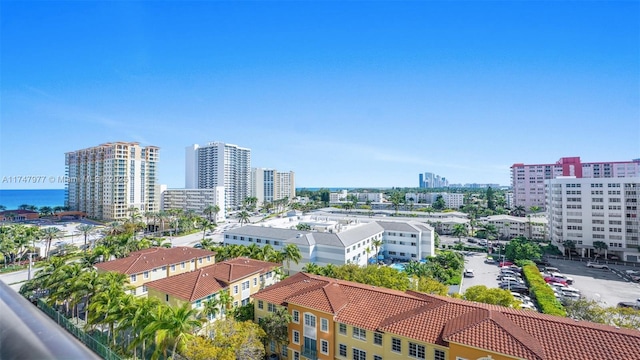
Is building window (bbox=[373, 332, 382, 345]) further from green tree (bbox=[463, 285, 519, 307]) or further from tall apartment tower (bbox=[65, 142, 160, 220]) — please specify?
tall apartment tower (bbox=[65, 142, 160, 220])

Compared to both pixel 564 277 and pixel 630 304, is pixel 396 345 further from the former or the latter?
pixel 564 277

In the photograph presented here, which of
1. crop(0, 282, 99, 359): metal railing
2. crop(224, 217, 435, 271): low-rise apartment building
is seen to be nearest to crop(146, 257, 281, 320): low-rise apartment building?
crop(224, 217, 435, 271): low-rise apartment building

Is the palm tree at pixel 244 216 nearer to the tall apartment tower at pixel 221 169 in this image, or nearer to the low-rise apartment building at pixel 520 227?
the tall apartment tower at pixel 221 169

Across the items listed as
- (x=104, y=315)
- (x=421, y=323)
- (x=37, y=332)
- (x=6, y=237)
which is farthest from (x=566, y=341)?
(x=6, y=237)

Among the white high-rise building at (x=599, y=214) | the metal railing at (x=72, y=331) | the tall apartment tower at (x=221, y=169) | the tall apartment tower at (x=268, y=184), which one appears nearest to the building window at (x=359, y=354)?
the metal railing at (x=72, y=331)

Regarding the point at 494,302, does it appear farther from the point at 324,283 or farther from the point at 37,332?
the point at 37,332

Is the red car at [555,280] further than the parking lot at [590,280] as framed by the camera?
Yes
